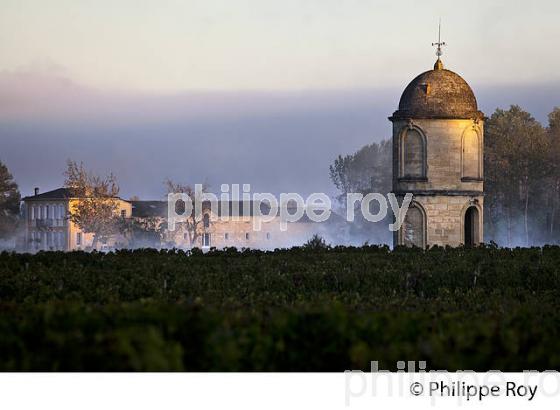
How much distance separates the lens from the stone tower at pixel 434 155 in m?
45.5

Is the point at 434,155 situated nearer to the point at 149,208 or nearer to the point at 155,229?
the point at 155,229

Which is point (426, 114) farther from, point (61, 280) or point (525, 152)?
point (525, 152)

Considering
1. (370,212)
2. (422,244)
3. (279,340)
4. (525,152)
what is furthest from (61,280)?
(370,212)

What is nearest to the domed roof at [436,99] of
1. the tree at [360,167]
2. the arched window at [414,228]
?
the arched window at [414,228]

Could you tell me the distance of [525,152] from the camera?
87812 mm

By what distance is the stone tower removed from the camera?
45500mm

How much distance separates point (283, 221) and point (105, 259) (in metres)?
86.9

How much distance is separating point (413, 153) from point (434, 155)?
710 millimetres

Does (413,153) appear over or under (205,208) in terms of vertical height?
over

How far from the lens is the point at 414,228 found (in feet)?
150

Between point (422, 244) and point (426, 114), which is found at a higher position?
point (426, 114)

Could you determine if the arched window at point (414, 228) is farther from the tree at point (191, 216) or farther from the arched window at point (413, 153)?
the tree at point (191, 216)

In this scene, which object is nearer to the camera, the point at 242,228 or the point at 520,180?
the point at 520,180

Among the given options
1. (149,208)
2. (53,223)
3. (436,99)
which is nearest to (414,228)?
(436,99)
